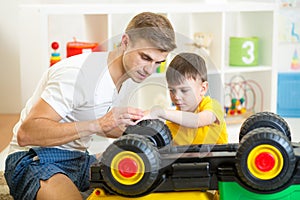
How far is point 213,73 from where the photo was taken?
1392 mm

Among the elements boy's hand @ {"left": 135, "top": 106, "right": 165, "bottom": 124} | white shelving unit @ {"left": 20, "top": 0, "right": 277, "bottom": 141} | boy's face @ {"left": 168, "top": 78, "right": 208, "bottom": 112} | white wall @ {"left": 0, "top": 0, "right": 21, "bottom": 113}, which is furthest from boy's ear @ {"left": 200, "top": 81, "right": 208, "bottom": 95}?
white wall @ {"left": 0, "top": 0, "right": 21, "bottom": 113}

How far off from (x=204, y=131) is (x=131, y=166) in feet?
1.07

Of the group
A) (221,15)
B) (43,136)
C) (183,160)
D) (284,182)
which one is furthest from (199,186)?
(221,15)

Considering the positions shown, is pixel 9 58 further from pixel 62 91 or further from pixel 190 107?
pixel 190 107

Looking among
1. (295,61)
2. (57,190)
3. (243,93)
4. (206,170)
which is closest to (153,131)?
(206,170)

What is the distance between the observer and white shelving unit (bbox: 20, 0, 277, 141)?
2598mm

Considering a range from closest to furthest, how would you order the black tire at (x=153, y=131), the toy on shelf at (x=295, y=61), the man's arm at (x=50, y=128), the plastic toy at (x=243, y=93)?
the black tire at (x=153, y=131), the man's arm at (x=50, y=128), the plastic toy at (x=243, y=93), the toy on shelf at (x=295, y=61)

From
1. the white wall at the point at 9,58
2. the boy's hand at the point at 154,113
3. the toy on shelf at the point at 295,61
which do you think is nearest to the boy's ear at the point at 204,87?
the boy's hand at the point at 154,113

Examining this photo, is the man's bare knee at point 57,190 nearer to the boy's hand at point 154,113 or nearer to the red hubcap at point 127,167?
the boy's hand at point 154,113

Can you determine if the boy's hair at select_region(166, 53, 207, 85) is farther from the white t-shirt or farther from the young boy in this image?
the white t-shirt

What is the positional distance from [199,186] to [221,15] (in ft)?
6.07

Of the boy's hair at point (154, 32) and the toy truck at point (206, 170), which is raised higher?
the boy's hair at point (154, 32)

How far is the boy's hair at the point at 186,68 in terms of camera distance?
1338mm

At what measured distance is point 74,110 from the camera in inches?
60.6
